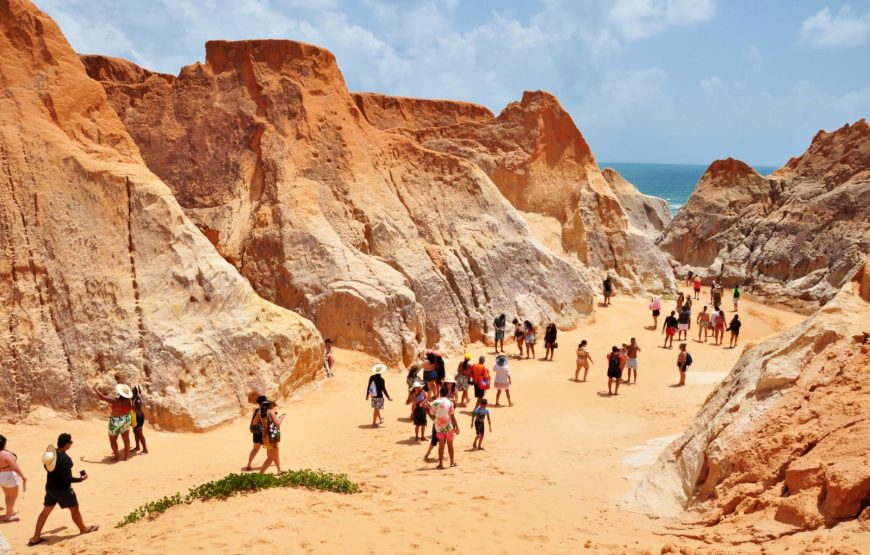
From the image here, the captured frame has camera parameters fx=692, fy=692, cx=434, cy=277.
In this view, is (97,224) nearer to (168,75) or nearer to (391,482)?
(391,482)

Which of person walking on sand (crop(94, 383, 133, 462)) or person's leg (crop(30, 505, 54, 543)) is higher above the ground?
person walking on sand (crop(94, 383, 133, 462))

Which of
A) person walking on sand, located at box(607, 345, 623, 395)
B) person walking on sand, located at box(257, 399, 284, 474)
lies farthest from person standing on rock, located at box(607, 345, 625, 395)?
person walking on sand, located at box(257, 399, 284, 474)

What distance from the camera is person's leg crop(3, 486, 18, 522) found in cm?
877


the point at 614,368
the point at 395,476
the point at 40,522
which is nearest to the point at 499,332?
the point at 614,368

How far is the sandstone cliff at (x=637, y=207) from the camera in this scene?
5134cm

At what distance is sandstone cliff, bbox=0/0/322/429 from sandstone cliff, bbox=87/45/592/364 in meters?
3.57

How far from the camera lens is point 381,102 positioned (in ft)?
108

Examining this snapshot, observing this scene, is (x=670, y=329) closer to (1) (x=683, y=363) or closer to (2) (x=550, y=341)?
(2) (x=550, y=341)

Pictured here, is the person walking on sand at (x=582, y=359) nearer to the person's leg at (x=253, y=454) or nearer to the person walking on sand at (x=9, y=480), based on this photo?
the person's leg at (x=253, y=454)

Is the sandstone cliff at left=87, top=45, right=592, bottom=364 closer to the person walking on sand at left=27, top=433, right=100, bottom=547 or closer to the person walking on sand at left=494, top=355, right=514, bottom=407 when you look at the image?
the person walking on sand at left=494, top=355, right=514, bottom=407

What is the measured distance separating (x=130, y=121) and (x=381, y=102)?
46.7ft

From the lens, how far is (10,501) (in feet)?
28.9

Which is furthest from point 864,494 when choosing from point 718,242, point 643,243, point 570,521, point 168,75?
point 718,242

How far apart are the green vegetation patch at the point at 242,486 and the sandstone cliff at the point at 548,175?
21.6 meters
